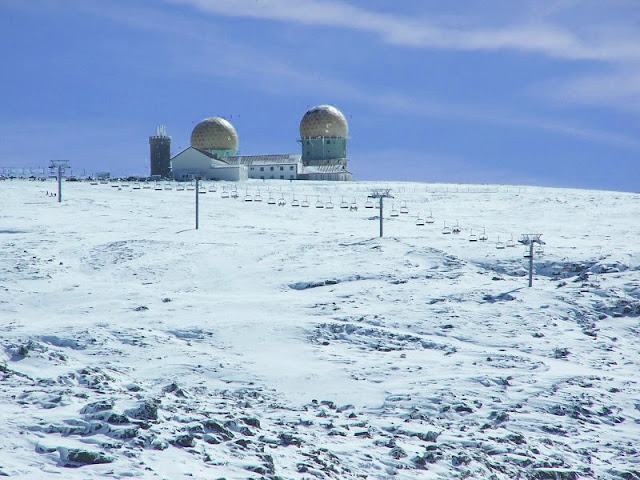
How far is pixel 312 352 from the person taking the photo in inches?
821

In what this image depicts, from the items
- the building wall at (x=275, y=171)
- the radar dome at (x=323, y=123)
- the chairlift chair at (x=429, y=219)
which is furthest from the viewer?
the radar dome at (x=323, y=123)

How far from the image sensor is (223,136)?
84688mm

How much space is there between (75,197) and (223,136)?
110 ft

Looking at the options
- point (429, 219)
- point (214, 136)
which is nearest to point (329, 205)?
point (429, 219)

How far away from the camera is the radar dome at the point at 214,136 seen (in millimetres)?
84438

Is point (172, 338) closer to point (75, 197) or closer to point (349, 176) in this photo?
point (75, 197)

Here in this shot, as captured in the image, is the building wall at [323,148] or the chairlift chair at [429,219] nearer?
the chairlift chair at [429,219]

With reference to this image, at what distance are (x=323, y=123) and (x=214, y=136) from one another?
13067 mm

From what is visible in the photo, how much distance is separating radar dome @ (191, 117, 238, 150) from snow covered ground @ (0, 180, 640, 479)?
43458mm

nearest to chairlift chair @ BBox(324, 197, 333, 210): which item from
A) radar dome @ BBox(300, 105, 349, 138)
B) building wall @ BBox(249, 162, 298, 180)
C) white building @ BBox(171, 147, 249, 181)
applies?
white building @ BBox(171, 147, 249, 181)

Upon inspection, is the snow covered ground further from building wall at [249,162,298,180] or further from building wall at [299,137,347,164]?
building wall at [299,137,347,164]

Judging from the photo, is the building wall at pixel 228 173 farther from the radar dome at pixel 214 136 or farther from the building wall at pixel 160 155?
the radar dome at pixel 214 136

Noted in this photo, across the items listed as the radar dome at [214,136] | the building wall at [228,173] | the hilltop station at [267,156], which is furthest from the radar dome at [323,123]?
the building wall at [228,173]

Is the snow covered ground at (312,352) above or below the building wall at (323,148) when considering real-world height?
below
